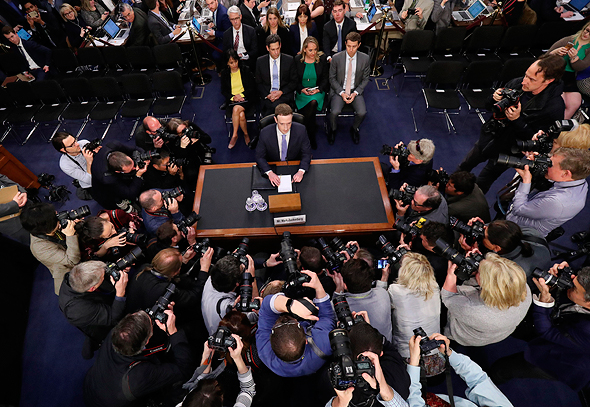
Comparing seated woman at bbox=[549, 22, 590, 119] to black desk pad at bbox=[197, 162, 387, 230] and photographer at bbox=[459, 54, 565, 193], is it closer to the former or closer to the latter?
photographer at bbox=[459, 54, 565, 193]

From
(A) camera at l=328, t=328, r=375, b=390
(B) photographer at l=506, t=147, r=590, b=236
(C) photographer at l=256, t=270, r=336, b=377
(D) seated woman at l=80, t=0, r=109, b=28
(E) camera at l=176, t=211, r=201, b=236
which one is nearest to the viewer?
(A) camera at l=328, t=328, r=375, b=390

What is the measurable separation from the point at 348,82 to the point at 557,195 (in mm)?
3165

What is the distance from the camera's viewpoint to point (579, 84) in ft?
14.3

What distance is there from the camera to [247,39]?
5.36 m

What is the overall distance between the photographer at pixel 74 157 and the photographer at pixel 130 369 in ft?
7.74

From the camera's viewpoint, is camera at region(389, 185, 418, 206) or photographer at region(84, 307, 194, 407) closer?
photographer at region(84, 307, 194, 407)

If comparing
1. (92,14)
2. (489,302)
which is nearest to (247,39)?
(92,14)

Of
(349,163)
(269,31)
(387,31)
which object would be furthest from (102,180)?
(387,31)

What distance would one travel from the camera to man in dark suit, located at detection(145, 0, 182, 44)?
580 centimetres

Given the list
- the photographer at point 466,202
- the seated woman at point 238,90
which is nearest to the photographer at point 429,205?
the photographer at point 466,202

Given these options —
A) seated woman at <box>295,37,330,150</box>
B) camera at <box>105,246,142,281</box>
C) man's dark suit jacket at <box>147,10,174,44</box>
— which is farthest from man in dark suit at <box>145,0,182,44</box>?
camera at <box>105,246,142,281</box>

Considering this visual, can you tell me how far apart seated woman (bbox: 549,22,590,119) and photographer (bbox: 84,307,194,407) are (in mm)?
5380

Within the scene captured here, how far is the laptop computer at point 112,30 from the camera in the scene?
5.69m

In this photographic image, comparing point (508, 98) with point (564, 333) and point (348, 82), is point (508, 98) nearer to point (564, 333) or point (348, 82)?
point (348, 82)
